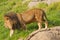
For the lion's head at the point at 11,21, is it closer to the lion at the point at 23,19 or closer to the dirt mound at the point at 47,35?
the lion at the point at 23,19

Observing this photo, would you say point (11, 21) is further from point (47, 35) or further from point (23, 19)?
point (47, 35)

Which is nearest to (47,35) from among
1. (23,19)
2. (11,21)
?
(11,21)

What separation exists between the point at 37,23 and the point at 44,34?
4.69 meters

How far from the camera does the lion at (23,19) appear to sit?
11.4 metres

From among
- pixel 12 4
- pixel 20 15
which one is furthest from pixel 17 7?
pixel 20 15

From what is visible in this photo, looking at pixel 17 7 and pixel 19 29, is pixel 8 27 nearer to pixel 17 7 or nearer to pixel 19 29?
pixel 19 29

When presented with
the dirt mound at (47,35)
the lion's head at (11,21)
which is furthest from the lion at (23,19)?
the dirt mound at (47,35)

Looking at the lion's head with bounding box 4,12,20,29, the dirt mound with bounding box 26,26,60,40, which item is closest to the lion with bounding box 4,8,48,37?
the lion's head with bounding box 4,12,20,29

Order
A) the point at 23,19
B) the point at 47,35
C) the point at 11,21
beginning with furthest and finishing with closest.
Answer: the point at 23,19 < the point at 11,21 < the point at 47,35

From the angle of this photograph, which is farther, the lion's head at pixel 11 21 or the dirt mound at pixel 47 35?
the lion's head at pixel 11 21

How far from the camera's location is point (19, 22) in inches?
456

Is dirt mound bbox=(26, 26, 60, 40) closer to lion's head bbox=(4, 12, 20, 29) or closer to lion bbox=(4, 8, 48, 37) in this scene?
lion bbox=(4, 8, 48, 37)

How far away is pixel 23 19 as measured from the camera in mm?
11711

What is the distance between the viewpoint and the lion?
11375 millimetres
